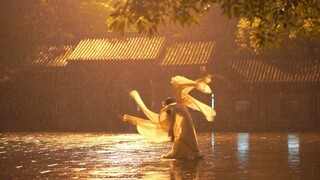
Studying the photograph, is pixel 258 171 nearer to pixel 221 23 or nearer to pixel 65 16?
pixel 221 23

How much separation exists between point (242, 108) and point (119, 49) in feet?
30.2

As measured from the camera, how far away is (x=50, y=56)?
52.9m

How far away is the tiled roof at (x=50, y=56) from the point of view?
51.8m

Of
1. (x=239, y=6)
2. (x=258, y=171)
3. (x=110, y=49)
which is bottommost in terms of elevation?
(x=258, y=171)

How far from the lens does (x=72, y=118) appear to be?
5166 cm

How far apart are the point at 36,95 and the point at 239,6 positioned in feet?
139

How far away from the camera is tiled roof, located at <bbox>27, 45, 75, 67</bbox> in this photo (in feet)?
170

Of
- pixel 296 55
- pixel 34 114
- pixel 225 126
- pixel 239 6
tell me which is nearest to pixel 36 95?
pixel 34 114

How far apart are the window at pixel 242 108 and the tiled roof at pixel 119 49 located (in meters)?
6.08

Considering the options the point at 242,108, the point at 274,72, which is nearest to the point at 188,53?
the point at 242,108

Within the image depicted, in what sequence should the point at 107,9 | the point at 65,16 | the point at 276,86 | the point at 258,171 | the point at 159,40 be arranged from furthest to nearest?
1. the point at 65,16
2. the point at 107,9
3. the point at 159,40
4. the point at 276,86
5. the point at 258,171

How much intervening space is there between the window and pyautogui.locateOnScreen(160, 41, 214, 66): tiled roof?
131 inches

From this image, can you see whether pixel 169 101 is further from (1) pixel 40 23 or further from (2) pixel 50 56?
(1) pixel 40 23

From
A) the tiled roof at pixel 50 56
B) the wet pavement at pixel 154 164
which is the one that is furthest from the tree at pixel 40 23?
the wet pavement at pixel 154 164
